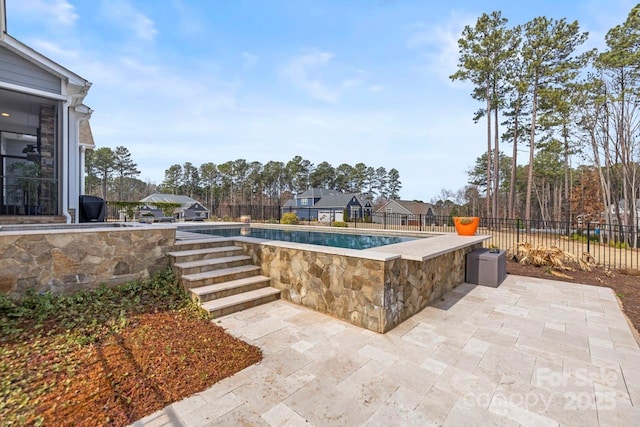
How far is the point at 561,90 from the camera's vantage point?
1402 cm

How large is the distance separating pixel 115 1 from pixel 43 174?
4.22 metres

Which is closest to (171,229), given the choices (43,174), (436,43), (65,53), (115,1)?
(43,174)

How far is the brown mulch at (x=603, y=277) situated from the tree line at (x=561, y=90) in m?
8.93

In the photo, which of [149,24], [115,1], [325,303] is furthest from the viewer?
[149,24]

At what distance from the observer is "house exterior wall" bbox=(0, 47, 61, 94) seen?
211 inches

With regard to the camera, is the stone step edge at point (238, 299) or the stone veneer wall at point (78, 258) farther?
the stone step edge at point (238, 299)

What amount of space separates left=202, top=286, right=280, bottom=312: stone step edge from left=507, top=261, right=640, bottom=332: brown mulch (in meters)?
5.59

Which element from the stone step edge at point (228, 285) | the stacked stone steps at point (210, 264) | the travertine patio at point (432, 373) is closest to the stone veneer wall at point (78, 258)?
the stacked stone steps at point (210, 264)

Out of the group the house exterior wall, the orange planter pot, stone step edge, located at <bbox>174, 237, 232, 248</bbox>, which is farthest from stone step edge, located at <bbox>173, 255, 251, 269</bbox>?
the house exterior wall

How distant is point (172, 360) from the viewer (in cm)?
250

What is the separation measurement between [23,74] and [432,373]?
8.67 m

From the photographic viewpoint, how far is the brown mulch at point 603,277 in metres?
4.87

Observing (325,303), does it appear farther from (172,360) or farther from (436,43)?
(436,43)

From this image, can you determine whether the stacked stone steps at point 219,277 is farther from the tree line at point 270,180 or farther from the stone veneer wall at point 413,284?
the tree line at point 270,180
